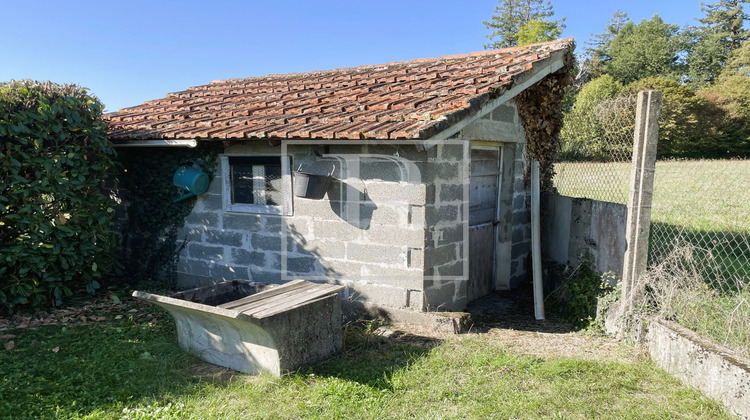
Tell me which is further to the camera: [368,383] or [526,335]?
[526,335]

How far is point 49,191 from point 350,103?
13.0ft

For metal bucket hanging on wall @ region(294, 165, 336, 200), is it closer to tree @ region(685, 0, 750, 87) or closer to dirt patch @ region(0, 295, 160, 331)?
dirt patch @ region(0, 295, 160, 331)

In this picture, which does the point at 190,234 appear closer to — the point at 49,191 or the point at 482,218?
the point at 49,191

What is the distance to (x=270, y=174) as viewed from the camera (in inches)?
241

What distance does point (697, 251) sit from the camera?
5836 millimetres

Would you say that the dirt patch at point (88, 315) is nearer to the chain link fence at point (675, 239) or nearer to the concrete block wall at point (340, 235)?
the concrete block wall at point (340, 235)

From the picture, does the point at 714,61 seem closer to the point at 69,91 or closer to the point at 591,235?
the point at 591,235

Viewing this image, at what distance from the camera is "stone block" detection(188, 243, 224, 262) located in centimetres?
661

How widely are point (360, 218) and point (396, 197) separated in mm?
534

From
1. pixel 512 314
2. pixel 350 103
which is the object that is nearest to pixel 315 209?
pixel 350 103

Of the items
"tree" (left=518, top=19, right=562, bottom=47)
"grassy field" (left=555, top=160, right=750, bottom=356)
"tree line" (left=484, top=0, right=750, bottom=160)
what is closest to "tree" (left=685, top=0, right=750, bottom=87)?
"tree line" (left=484, top=0, right=750, bottom=160)

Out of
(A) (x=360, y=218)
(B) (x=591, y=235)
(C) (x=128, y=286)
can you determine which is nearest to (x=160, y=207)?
(C) (x=128, y=286)

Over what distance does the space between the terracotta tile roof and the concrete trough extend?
172 cm

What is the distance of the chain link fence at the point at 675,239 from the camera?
158 inches
